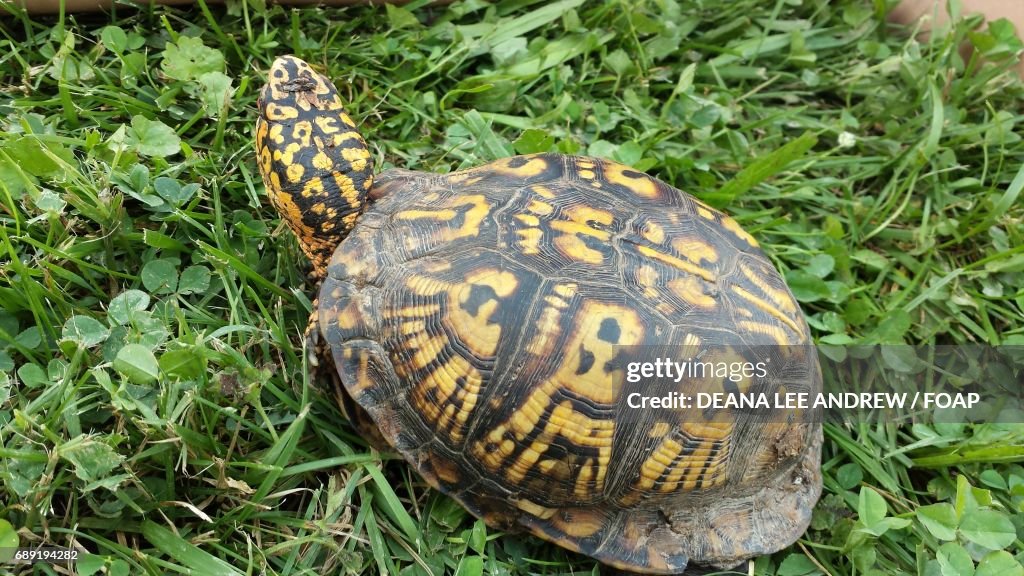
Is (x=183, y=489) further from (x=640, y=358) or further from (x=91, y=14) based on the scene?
(x=91, y=14)

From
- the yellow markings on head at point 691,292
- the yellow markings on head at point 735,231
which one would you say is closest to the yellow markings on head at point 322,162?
the yellow markings on head at point 691,292

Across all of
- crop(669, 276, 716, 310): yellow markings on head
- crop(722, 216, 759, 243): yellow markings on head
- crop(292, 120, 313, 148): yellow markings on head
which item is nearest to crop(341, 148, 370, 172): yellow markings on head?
crop(292, 120, 313, 148): yellow markings on head

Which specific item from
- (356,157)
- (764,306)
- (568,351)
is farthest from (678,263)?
(356,157)

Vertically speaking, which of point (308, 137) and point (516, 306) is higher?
point (308, 137)

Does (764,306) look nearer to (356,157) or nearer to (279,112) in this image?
(356,157)

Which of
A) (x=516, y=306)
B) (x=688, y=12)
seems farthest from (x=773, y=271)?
(x=688, y=12)
